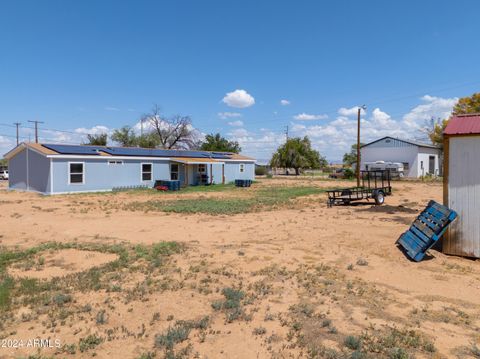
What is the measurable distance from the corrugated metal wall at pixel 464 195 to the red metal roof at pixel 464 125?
0.15 metres

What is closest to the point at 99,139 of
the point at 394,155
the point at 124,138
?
the point at 124,138

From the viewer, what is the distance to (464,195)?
7188mm

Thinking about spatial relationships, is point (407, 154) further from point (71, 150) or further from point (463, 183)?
point (463, 183)

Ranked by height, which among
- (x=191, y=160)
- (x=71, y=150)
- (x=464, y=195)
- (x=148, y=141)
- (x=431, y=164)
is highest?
(x=148, y=141)

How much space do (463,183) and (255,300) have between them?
551cm

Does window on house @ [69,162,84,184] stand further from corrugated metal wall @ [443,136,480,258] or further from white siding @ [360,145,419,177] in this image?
white siding @ [360,145,419,177]

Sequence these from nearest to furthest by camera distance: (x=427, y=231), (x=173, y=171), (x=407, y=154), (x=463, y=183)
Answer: (x=463, y=183) → (x=427, y=231) → (x=173, y=171) → (x=407, y=154)

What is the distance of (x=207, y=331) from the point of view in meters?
4.01

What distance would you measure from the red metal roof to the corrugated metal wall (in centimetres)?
15

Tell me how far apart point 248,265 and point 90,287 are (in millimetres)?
2912

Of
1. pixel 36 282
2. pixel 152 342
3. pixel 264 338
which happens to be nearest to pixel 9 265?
pixel 36 282

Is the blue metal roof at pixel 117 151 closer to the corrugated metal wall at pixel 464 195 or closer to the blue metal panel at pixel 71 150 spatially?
the blue metal panel at pixel 71 150

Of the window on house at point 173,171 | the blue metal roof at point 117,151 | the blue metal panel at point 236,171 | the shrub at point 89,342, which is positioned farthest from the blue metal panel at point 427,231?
the blue metal panel at point 236,171

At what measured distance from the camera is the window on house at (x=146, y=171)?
2692 cm
